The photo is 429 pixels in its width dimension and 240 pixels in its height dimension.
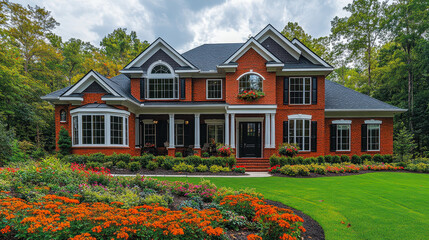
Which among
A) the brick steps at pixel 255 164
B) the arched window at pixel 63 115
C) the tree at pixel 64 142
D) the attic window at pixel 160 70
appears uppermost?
the attic window at pixel 160 70

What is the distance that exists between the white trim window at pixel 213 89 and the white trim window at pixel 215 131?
2.15m

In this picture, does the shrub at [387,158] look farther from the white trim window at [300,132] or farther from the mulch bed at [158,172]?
the mulch bed at [158,172]

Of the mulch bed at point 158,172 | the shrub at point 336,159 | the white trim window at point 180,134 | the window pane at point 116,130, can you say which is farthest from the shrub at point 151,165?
the shrub at point 336,159

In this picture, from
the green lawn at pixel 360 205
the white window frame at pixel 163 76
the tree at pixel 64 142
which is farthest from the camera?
the white window frame at pixel 163 76

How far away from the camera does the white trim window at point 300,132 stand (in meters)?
14.2

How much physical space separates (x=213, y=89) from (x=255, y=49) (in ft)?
12.8

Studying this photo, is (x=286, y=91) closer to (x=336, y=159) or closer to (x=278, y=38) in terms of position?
(x=278, y=38)

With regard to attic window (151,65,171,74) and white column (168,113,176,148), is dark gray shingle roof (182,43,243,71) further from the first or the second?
white column (168,113,176,148)

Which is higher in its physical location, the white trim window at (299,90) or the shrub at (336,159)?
the white trim window at (299,90)

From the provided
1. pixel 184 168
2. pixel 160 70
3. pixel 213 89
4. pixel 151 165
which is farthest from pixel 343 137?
pixel 160 70

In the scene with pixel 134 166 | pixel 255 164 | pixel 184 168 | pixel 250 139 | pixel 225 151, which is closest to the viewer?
pixel 134 166

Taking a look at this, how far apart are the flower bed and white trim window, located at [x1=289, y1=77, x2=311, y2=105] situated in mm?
10026

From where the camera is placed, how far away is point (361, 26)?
75.9 ft

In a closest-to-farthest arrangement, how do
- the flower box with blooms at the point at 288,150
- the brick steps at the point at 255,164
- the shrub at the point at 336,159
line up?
1. the brick steps at the point at 255,164
2. the flower box with blooms at the point at 288,150
3. the shrub at the point at 336,159
